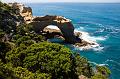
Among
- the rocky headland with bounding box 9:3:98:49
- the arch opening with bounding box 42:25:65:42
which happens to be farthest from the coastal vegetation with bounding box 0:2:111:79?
the arch opening with bounding box 42:25:65:42

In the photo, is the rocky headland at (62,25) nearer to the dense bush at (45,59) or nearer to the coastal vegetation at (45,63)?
the coastal vegetation at (45,63)

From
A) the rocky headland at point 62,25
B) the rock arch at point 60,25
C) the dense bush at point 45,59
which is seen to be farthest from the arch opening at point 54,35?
the dense bush at point 45,59

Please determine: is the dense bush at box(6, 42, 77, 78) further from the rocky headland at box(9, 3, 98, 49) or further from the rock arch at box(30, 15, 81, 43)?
the rock arch at box(30, 15, 81, 43)

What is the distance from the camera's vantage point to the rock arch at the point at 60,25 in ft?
291

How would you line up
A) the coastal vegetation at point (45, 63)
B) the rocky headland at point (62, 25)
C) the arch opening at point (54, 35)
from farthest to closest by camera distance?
1. the arch opening at point (54, 35)
2. the rocky headland at point (62, 25)
3. the coastal vegetation at point (45, 63)

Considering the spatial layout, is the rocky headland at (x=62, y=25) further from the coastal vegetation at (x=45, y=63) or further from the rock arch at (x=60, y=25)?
the coastal vegetation at (x=45, y=63)

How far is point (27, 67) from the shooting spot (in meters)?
43.1

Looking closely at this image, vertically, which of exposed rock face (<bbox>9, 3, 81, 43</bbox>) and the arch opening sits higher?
exposed rock face (<bbox>9, 3, 81, 43</bbox>)

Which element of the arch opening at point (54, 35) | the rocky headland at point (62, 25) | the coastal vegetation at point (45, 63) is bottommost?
the arch opening at point (54, 35)

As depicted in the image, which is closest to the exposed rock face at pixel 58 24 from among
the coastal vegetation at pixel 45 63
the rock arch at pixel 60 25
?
the rock arch at pixel 60 25

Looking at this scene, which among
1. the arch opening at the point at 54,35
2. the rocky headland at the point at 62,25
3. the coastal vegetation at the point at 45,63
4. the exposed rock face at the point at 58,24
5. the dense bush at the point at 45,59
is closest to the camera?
the coastal vegetation at the point at 45,63

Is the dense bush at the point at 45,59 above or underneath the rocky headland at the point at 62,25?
above

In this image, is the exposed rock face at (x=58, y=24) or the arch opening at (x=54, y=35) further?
the arch opening at (x=54, y=35)

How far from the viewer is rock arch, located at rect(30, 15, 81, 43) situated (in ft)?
291
